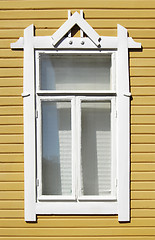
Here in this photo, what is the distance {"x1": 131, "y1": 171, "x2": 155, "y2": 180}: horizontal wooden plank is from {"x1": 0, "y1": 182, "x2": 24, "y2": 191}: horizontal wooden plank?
127 cm

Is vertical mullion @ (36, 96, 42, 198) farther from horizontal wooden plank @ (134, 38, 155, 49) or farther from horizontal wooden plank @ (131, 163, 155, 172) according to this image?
horizontal wooden plank @ (134, 38, 155, 49)

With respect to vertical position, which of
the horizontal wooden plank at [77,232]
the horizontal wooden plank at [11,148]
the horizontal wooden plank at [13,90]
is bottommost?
the horizontal wooden plank at [77,232]

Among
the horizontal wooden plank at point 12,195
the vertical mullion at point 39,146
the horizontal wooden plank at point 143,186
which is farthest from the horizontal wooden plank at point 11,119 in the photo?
the horizontal wooden plank at point 143,186

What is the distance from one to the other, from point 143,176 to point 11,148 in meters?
1.53

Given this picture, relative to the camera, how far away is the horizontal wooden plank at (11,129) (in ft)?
13.2

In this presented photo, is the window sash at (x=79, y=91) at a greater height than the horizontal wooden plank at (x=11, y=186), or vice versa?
the window sash at (x=79, y=91)

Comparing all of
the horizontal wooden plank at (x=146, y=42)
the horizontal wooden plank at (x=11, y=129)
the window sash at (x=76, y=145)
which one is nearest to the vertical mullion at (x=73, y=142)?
the window sash at (x=76, y=145)

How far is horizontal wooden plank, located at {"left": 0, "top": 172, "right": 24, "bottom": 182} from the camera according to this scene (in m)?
4.01

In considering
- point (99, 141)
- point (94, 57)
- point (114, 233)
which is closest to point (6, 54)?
point (94, 57)

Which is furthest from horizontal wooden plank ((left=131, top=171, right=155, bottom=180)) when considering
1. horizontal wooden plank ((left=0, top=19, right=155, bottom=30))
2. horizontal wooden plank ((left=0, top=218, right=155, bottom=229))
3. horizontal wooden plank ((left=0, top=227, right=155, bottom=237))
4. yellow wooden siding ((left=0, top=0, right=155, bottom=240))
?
horizontal wooden plank ((left=0, top=19, right=155, bottom=30))

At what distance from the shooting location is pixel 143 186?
158 inches

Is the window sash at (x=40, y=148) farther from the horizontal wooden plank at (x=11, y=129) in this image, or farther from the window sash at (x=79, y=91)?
the horizontal wooden plank at (x=11, y=129)

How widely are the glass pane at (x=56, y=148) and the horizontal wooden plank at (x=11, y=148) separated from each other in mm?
261

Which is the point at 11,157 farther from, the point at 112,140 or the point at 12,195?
the point at 112,140
